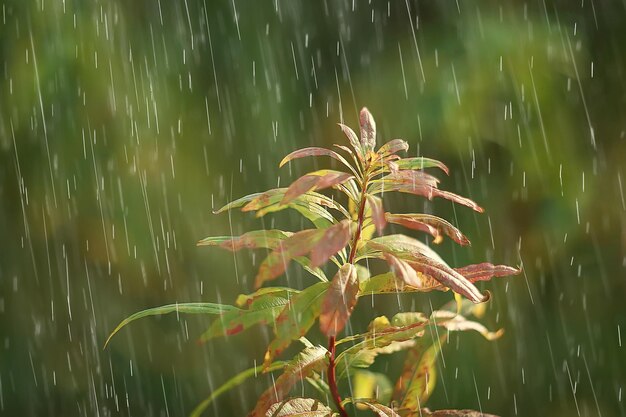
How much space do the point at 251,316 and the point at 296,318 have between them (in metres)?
0.08

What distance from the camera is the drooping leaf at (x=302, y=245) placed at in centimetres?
77

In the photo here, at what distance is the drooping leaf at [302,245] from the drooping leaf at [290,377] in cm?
14

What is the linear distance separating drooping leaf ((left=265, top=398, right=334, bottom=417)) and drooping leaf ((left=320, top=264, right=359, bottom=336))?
0.56 feet

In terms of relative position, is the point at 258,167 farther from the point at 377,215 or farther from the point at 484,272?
the point at 377,215

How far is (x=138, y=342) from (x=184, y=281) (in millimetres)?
231

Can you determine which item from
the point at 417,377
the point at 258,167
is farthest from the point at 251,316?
the point at 258,167

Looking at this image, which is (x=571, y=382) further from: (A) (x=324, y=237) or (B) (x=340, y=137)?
(A) (x=324, y=237)

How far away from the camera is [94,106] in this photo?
6.98ft

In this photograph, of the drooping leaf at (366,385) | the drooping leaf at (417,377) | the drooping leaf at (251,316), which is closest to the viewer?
the drooping leaf at (251,316)

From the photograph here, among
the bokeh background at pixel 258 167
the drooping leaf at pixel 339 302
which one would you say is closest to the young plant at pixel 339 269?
the drooping leaf at pixel 339 302

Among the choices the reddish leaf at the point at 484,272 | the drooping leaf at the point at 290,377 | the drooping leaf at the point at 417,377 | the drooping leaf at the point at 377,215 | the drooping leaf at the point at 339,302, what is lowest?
the drooping leaf at the point at 417,377

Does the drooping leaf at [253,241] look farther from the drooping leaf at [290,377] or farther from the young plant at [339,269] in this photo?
the drooping leaf at [290,377]

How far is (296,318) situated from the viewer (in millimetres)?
812

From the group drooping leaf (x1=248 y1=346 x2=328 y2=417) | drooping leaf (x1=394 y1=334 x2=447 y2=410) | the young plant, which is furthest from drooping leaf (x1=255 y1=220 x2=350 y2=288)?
drooping leaf (x1=394 y1=334 x2=447 y2=410)
